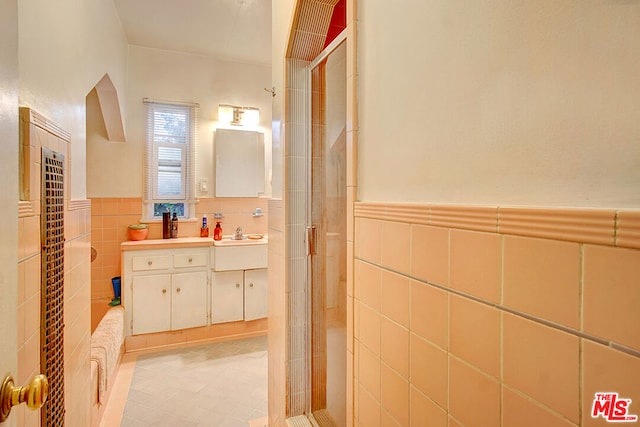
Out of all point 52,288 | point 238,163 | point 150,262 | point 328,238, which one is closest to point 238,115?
point 238,163

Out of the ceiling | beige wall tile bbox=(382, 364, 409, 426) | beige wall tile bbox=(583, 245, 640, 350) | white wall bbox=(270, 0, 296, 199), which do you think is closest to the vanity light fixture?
the ceiling

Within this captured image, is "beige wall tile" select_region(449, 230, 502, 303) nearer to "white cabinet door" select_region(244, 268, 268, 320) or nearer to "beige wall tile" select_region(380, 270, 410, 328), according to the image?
"beige wall tile" select_region(380, 270, 410, 328)

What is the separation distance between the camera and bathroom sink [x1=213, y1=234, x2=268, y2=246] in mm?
3420

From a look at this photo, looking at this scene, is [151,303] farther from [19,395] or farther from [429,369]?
[429,369]

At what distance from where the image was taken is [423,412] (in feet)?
2.46

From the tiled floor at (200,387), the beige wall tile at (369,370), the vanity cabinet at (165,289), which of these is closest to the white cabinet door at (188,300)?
the vanity cabinet at (165,289)

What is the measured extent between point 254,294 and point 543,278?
3.31m

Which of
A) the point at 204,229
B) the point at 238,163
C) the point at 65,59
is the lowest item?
the point at 204,229

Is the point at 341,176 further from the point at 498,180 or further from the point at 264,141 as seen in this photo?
the point at 264,141

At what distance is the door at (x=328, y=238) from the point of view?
5.11 ft

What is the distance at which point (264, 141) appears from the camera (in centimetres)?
404

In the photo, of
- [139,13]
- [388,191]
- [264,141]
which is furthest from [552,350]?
[264,141]

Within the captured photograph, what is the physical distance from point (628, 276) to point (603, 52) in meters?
0.29

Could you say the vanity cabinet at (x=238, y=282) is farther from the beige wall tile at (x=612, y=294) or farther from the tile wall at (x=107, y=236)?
the beige wall tile at (x=612, y=294)
